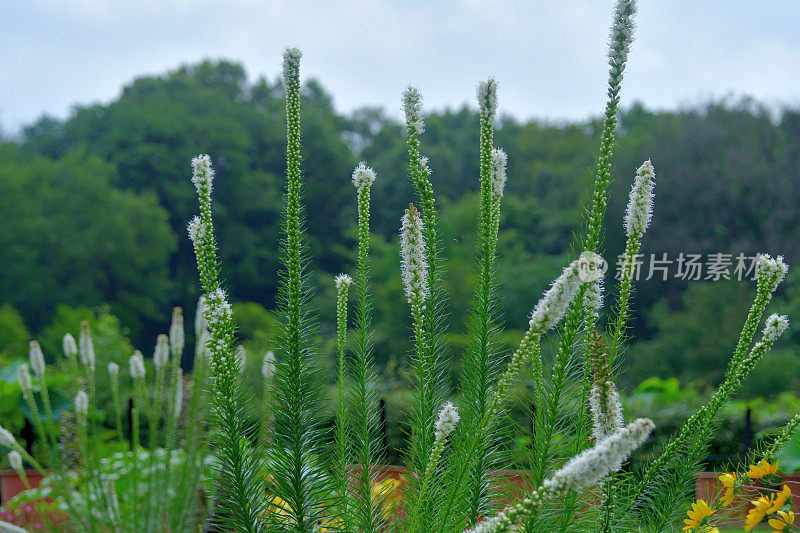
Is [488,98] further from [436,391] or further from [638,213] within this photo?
[436,391]

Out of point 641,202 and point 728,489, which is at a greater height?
point 641,202

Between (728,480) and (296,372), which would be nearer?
(296,372)

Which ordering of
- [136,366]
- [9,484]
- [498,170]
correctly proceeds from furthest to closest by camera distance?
[9,484] < [136,366] < [498,170]

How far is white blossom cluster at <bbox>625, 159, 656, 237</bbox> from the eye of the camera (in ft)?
5.08

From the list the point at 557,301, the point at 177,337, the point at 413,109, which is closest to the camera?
the point at 557,301

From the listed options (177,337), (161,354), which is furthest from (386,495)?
(161,354)

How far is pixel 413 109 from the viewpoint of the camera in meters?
1.74

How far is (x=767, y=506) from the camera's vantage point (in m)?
2.04

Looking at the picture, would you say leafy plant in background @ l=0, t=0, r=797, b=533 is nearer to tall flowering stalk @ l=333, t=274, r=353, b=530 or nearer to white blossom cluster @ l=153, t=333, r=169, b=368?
tall flowering stalk @ l=333, t=274, r=353, b=530

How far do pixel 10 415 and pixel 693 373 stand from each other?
1690cm

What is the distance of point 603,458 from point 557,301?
0.29m

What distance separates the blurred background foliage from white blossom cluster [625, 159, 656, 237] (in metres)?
18.7

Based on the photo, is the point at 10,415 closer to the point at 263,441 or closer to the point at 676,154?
the point at 263,441

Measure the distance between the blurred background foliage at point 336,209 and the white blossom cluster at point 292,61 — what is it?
18.9 metres
